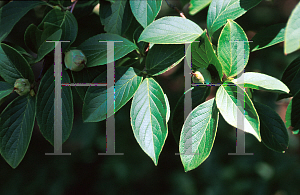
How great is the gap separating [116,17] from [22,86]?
0.32 meters

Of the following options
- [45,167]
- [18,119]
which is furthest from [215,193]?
[18,119]

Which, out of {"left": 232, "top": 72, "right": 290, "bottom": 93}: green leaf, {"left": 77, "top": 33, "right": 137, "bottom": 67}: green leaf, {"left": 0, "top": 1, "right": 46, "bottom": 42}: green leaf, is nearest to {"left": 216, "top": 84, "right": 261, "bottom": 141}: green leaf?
{"left": 232, "top": 72, "right": 290, "bottom": 93}: green leaf

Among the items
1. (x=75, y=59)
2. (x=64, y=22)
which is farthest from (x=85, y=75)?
(x=64, y=22)

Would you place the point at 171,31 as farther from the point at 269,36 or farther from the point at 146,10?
the point at 269,36

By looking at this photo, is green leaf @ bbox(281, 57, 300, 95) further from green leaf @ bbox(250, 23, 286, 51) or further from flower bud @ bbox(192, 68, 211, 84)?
flower bud @ bbox(192, 68, 211, 84)

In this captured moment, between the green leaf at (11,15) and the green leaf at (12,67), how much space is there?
0.07 meters

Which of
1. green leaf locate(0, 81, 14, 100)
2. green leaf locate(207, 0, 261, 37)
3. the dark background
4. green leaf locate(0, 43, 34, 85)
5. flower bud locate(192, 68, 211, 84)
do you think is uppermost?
green leaf locate(207, 0, 261, 37)

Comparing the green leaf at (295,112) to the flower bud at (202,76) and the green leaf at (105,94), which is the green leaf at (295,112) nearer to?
the flower bud at (202,76)

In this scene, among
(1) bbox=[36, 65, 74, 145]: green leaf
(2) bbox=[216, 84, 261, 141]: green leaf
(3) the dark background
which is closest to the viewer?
(2) bbox=[216, 84, 261, 141]: green leaf

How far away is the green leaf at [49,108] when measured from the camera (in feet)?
2.02

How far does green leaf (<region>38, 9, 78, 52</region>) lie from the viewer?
2.19 feet

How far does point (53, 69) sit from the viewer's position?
2.08ft

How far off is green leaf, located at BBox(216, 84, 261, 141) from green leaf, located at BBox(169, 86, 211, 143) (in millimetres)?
82

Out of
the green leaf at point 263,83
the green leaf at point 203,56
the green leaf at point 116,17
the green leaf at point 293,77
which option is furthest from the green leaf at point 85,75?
the green leaf at point 293,77
